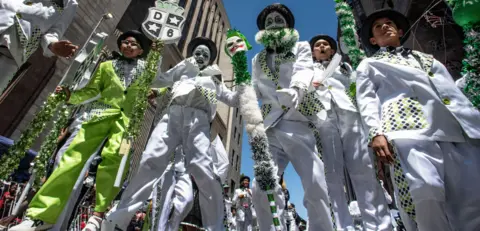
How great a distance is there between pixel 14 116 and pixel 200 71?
6740mm

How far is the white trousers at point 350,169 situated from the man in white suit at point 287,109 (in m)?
0.56

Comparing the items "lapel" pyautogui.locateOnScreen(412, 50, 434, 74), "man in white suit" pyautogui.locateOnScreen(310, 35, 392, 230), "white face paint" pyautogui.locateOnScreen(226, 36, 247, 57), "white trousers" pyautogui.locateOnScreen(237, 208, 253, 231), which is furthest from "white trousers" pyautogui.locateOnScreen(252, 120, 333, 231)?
"white trousers" pyautogui.locateOnScreen(237, 208, 253, 231)

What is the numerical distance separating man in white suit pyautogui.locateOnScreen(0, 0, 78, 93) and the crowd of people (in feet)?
0.04

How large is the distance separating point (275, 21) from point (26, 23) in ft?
9.66

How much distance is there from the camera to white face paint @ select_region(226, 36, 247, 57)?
3.72m

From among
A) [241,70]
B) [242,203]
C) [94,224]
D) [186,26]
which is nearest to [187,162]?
[94,224]

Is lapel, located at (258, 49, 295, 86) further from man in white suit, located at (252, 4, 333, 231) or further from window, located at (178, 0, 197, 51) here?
window, located at (178, 0, 197, 51)

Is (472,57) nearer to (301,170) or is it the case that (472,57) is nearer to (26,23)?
(301,170)

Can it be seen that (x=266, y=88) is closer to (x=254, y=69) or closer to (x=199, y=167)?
(x=254, y=69)

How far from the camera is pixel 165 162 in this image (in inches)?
144

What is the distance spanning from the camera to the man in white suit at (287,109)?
3027 millimetres

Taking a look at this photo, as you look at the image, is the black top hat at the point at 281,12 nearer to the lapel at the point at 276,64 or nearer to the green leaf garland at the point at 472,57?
the lapel at the point at 276,64

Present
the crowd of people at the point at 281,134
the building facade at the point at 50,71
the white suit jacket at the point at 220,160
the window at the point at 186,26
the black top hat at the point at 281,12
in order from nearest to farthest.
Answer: the crowd of people at the point at 281,134 < the black top hat at the point at 281,12 < the white suit jacket at the point at 220,160 < the building facade at the point at 50,71 < the window at the point at 186,26

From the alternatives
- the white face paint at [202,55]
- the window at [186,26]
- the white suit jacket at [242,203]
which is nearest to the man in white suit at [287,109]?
the white face paint at [202,55]
